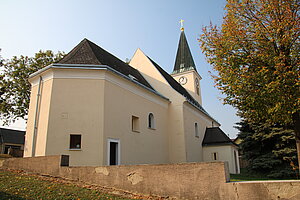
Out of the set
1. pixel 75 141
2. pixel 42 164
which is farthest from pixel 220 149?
pixel 42 164

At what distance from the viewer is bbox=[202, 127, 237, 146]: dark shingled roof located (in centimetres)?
2628

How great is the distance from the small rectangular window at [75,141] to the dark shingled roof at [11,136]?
109 feet

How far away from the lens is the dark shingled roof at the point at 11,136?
40.7 meters

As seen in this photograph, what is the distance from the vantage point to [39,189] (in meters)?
7.95

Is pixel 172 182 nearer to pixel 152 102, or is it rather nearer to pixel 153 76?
pixel 152 102

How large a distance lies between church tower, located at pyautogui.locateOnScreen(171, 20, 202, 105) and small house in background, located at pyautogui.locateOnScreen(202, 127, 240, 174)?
23.5 feet

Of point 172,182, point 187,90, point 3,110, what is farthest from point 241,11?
point 3,110

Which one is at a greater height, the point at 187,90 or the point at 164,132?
the point at 187,90

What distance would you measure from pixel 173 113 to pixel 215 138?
27.0 ft

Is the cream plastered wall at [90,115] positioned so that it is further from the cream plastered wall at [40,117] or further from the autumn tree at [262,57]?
the autumn tree at [262,57]

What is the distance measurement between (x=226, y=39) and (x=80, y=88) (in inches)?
361

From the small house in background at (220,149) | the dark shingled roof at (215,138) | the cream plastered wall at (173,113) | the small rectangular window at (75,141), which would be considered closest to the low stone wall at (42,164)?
the small rectangular window at (75,141)

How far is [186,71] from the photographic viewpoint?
113ft

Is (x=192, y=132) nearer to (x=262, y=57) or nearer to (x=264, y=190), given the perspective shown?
(x=262, y=57)
